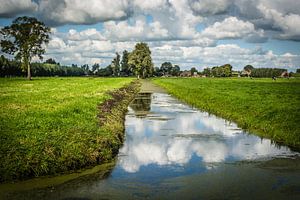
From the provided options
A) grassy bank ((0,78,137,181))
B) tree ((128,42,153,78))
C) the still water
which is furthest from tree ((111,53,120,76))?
grassy bank ((0,78,137,181))

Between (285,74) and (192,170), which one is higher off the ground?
(285,74)

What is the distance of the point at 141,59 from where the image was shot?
130 meters

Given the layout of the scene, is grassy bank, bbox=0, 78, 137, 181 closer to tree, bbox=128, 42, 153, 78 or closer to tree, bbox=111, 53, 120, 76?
tree, bbox=128, 42, 153, 78

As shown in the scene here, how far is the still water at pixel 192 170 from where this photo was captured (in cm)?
947

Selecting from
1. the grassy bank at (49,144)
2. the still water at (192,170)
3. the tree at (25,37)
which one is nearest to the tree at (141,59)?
the tree at (25,37)

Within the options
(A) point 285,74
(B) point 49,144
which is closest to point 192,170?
(B) point 49,144

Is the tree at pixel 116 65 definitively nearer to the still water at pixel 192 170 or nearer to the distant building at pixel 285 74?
the distant building at pixel 285 74

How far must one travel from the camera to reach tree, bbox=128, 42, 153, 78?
5064 inches

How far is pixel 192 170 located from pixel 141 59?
119242 mm

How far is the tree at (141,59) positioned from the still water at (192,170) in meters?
110

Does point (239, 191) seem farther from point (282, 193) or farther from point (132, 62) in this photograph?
point (132, 62)

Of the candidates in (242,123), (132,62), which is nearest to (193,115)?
(242,123)

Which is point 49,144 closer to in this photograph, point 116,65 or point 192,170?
point 192,170

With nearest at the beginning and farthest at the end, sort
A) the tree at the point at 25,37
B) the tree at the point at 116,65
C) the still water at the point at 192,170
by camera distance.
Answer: the still water at the point at 192,170, the tree at the point at 25,37, the tree at the point at 116,65
